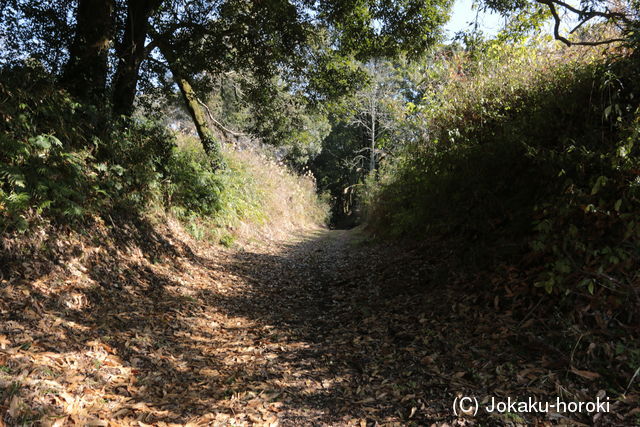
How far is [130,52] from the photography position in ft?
22.2

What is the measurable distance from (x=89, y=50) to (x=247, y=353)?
5474 millimetres

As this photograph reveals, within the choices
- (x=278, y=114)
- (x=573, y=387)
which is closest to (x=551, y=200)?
(x=573, y=387)

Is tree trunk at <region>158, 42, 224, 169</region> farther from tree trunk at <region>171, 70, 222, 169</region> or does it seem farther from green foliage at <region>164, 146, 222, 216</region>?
green foliage at <region>164, 146, 222, 216</region>

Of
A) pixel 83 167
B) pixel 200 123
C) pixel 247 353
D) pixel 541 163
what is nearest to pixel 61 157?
pixel 83 167

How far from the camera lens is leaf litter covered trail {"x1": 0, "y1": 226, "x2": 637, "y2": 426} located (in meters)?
2.77

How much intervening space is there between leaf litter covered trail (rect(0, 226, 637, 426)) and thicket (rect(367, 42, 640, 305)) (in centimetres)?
75

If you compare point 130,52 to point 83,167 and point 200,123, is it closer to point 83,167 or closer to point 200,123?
point 83,167

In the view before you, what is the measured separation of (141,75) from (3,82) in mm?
3169

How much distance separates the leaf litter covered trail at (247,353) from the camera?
2.77m

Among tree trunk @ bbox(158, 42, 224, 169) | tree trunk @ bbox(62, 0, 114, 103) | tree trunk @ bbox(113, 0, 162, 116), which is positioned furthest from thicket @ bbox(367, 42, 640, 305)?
tree trunk @ bbox(158, 42, 224, 169)

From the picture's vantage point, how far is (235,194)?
11.3 metres

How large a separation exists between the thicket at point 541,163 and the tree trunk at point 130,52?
4.98 metres

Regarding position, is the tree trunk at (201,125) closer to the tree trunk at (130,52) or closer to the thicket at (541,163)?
the tree trunk at (130,52)

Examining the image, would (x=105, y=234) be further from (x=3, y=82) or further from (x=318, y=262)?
(x=318, y=262)
